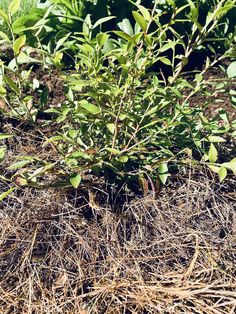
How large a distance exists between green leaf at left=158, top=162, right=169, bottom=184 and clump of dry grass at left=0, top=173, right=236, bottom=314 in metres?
0.11

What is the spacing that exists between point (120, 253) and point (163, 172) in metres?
0.33

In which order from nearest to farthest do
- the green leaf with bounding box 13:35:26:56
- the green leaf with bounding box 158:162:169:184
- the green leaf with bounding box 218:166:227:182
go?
the green leaf with bounding box 13:35:26:56 < the green leaf with bounding box 218:166:227:182 < the green leaf with bounding box 158:162:169:184

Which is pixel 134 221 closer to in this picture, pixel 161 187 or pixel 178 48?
pixel 161 187

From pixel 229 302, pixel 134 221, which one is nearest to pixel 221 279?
pixel 229 302

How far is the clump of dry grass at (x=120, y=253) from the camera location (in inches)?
73.4

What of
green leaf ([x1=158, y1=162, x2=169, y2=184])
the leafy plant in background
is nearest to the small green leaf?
the leafy plant in background

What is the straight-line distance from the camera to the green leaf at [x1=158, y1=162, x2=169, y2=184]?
2.01m

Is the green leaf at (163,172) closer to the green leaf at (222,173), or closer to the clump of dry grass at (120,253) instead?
the clump of dry grass at (120,253)

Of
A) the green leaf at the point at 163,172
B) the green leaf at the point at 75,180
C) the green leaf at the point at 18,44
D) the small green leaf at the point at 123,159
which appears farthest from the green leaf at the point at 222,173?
the green leaf at the point at 18,44

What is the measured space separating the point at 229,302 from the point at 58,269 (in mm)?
587

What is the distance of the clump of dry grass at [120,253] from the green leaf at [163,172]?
0.11 meters

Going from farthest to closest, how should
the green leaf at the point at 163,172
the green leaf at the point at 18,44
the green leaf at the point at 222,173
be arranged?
the green leaf at the point at 163,172
the green leaf at the point at 222,173
the green leaf at the point at 18,44

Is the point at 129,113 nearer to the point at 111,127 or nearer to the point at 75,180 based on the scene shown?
the point at 111,127

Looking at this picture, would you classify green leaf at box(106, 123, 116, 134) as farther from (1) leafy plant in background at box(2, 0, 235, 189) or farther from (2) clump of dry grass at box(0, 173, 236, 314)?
(2) clump of dry grass at box(0, 173, 236, 314)
